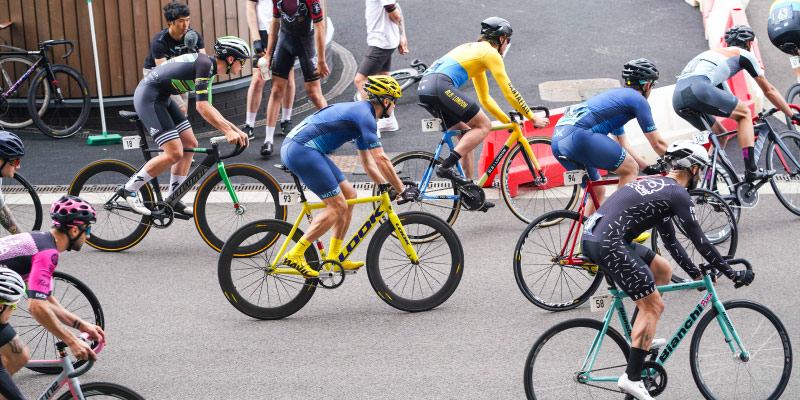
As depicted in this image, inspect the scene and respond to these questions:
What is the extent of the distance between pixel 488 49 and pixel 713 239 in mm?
2808

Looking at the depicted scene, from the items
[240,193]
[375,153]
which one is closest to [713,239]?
[375,153]

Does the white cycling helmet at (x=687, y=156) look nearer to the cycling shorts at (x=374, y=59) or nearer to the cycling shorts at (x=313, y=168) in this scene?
the cycling shorts at (x=313, y=168)

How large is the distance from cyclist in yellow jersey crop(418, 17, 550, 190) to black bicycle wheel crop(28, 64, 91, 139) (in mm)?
5331

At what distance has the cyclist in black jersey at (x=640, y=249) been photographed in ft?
18.6

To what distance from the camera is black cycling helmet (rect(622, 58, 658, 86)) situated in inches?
319

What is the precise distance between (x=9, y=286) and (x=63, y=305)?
2.25m

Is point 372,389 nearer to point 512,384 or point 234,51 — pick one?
point 512,384

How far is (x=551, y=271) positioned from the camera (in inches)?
309

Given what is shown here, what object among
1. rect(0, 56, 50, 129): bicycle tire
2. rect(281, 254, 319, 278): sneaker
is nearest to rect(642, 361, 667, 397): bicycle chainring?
rect(281, 254, 319, 278): sneaker

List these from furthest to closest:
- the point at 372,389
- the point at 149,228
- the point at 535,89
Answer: the point at 535,89 → the point at 149,228 → the point at 372,389

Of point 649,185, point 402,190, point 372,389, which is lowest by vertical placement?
point 372,389

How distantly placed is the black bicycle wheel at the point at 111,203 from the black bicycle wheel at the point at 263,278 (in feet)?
6.38

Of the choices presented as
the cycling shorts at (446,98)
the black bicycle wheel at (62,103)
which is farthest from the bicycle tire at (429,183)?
the black bicycle wheel at (62,103)

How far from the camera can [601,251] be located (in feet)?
19.0
